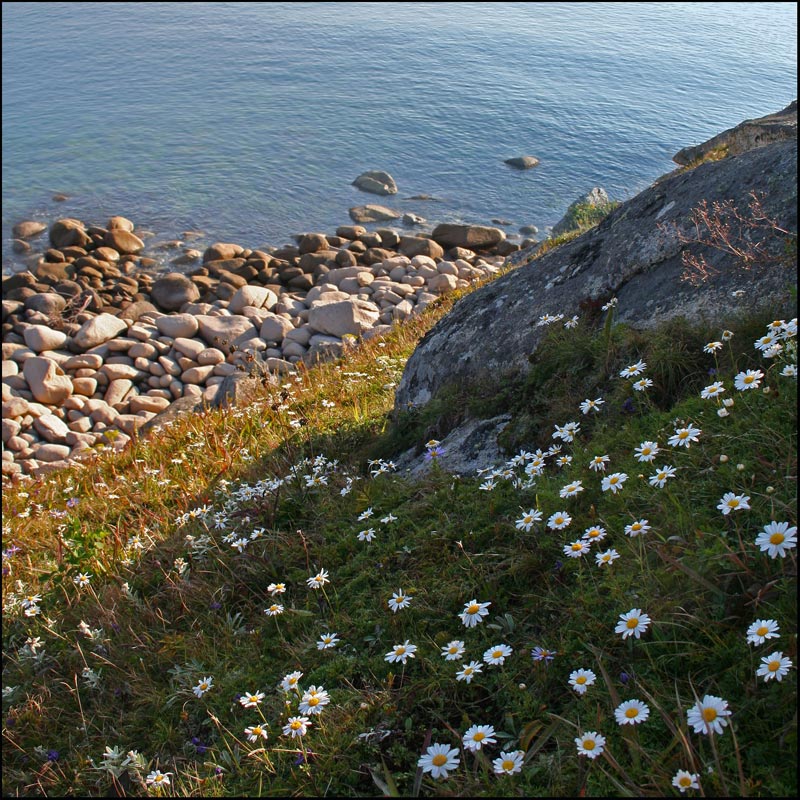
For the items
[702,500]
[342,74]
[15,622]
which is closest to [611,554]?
[702,500]

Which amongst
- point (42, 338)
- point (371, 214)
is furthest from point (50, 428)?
point (371, 214)

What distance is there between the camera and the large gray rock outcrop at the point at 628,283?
4.32m

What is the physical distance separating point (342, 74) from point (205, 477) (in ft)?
111

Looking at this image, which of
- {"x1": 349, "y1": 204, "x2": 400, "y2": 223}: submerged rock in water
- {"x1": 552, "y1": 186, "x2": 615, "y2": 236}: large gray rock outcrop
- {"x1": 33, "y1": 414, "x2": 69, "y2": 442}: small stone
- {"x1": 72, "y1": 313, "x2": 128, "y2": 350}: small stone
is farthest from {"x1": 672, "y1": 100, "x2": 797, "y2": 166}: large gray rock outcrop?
{"x1": 349, "y1": 204, "x2": 400, "y2": 223}: submerged rock in water

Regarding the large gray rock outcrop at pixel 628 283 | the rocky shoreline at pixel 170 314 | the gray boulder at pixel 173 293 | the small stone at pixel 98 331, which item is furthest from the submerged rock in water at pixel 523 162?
the large gray rock outcrop at pixel 628 283

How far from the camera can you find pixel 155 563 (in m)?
4.81

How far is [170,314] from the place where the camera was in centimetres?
1812

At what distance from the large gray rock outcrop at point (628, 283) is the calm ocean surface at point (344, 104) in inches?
674

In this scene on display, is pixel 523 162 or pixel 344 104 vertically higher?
pixel 344 104

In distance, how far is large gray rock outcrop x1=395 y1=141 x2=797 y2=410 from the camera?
4324 mm

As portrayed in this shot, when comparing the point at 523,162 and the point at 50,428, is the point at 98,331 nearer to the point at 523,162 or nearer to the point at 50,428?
the point at 50,428

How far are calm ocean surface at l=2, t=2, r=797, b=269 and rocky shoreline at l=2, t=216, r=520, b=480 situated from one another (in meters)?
1.93

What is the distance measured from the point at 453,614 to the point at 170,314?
16173mm

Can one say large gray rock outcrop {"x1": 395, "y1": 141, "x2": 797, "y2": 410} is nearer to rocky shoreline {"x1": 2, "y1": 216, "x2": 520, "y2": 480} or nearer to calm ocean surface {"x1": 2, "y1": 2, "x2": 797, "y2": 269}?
rocky shoreline {"x1": 2, "y1": 216, "x2": 520, "y2": 480}
